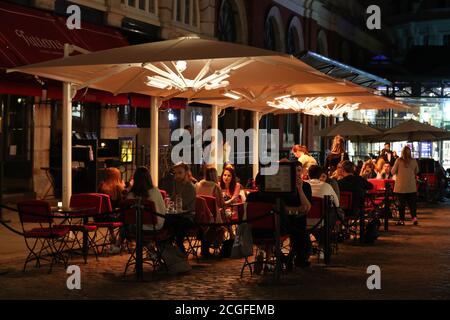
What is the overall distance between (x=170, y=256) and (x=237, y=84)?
12.5 ft

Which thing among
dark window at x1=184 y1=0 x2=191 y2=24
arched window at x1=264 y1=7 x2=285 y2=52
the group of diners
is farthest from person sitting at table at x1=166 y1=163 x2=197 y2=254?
arched window at x1=264 y1=7 x2=285 y2=52

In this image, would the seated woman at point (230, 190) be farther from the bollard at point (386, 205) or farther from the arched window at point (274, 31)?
the arched window at point (274, 31)

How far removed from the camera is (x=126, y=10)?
2095cm

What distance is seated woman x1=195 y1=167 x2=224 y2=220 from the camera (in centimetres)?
1255

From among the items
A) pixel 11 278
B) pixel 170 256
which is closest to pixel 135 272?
pixel 170 256

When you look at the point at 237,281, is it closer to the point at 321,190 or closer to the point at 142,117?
the point at 321,190

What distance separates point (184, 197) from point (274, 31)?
2092 cm

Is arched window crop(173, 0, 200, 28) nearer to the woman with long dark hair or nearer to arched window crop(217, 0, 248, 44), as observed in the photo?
arched window crop(217, 0, 248, 44)

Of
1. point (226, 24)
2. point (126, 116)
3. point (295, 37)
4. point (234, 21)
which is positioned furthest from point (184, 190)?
point (295, 37)

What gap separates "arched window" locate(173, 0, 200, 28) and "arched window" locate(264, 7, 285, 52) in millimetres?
6185

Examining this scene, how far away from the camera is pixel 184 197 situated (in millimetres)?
11883
